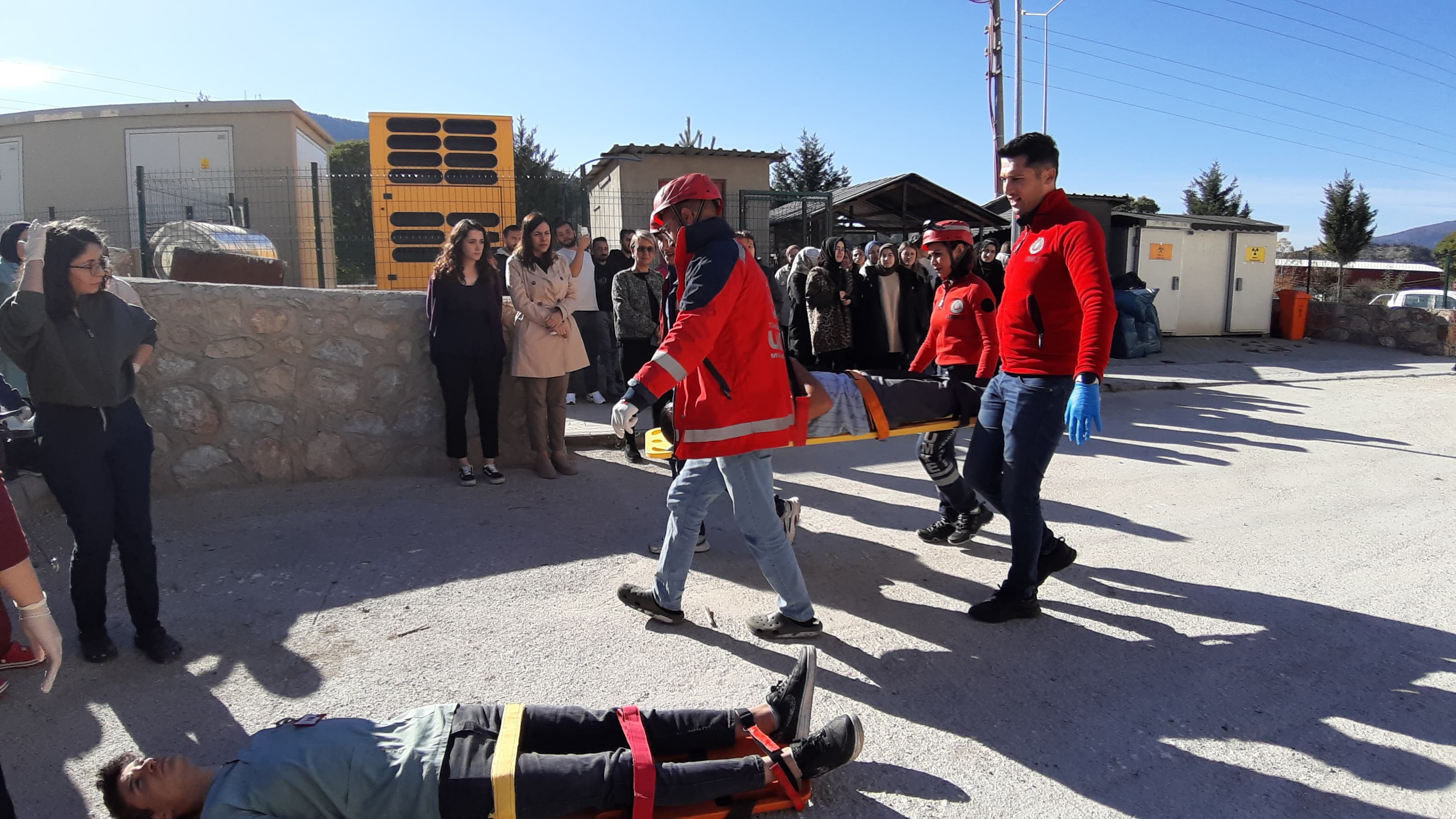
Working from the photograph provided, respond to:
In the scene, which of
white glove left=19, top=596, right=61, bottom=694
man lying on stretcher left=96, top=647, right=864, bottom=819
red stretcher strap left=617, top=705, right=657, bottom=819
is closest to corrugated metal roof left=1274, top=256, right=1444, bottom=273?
man lying on stretcher left=96, top=647, right=864, bottom=819

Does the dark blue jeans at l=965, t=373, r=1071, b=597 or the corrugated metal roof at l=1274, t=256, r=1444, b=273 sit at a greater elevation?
the corrugated metal roof at l=1274, t=256, r=1444, b=273

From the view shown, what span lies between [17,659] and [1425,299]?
83.9 feet

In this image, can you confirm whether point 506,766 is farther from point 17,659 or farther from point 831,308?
point 831,308

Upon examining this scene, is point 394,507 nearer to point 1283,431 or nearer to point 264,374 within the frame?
point 264,374

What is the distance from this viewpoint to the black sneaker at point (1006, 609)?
3910 millimetres

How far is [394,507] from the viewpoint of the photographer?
18.6 feet

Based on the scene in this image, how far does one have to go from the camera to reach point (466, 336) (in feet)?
20.3

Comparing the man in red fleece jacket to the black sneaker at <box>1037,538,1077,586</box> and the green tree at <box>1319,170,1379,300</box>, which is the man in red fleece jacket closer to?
the black sneaker at <box>1037,538,1077,586</box>

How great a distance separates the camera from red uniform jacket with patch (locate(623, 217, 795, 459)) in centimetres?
341

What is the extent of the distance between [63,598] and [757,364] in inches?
141

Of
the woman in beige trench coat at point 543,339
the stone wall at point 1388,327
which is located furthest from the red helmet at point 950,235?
the stone wall at point 1388,327

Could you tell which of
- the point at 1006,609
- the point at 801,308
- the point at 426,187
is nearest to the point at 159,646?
the point at 1006,609

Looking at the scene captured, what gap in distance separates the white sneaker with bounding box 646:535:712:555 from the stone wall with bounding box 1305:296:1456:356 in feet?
58.9

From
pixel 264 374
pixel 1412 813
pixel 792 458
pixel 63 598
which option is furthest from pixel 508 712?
pixel 792 458
